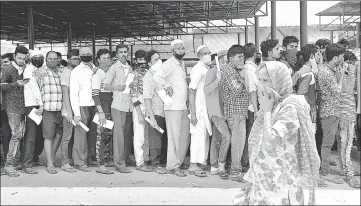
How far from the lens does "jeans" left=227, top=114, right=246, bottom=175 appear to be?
5504mm

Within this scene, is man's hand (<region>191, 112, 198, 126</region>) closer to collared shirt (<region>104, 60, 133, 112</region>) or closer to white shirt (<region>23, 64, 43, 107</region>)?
collared shirt (<region>104, 60, 133, 112</region>)

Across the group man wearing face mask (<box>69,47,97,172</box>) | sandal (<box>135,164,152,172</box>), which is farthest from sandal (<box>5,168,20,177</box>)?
sandal (<box>135,164,152,172</box>)

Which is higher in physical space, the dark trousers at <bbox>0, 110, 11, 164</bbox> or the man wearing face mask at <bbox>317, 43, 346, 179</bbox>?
the man wearing face mask at <bbox>317, 43, 346, 179</bbox>

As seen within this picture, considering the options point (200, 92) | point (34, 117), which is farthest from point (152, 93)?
point (34, 117)

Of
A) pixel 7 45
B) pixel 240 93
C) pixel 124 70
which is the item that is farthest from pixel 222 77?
pixel 7 45

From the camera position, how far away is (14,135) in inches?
225

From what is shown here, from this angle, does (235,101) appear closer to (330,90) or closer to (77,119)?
(330,90)

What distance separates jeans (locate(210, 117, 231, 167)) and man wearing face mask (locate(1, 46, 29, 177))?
2.50 meters

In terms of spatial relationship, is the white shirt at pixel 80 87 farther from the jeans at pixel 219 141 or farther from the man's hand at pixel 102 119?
the jeans at pixel 219 141

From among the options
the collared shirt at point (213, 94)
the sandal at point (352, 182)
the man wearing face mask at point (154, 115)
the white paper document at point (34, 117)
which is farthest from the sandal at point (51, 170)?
the sandal at point (352, 182)

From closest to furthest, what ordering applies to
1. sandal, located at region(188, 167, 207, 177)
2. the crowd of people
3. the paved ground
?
the paved ground, the crowd of people, sandal, located at region(188, 167, 207, 177)

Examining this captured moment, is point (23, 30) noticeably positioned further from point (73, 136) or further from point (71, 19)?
point (73, 136)

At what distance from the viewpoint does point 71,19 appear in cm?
1788

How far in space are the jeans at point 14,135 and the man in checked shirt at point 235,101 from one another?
2.69 m
